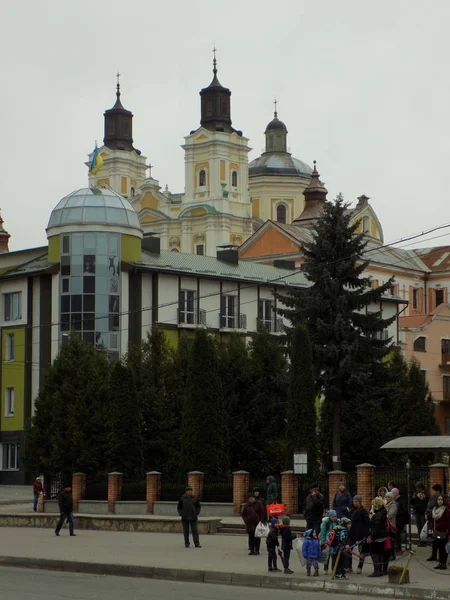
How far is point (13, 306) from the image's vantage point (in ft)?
216

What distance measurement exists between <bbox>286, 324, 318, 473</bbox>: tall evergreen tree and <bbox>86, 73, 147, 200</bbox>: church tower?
98904mm

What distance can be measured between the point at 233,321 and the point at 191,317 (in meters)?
2.86

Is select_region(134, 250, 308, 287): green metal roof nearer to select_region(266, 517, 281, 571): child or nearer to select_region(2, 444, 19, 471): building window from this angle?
select_region(2, 444, 19, 471): building window

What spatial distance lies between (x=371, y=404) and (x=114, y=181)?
96.3 meters

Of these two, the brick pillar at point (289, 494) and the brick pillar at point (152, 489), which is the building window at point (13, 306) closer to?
the brick pillar at point (152, 489)

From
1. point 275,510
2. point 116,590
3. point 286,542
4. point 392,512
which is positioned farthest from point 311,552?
point 116,590

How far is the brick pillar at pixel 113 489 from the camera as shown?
42312 mm

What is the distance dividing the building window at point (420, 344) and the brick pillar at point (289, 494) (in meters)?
47.1

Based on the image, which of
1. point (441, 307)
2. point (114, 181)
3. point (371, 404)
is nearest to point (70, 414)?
point (371, 404)

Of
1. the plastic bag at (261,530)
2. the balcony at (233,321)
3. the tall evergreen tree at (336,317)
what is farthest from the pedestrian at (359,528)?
the balcony at (233,321)

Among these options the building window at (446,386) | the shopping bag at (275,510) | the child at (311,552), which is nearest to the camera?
the child at (311,552)

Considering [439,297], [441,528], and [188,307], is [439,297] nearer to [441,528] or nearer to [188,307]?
[188,307]

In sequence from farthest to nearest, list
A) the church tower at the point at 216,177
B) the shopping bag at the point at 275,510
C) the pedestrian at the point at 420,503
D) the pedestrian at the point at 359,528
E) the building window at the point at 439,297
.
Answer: the church tower at the point at 216,177 < the building window at the point at 439,297 < the pedestrian at the point at 420,503 < the shopping bag at the point at 275,510 < the pedestrian at the point at 359,528

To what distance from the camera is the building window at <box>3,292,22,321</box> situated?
65500 millimetres
